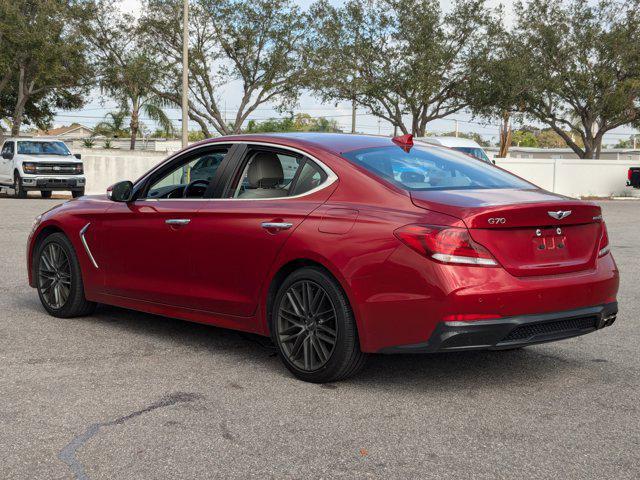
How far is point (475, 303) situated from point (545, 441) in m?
0.86

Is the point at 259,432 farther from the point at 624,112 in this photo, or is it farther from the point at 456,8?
the point at 624,112

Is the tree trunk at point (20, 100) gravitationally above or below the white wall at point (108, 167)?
above

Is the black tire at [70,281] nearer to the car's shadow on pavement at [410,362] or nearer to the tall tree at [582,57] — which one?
the car's shadow on pavement at [410,362]

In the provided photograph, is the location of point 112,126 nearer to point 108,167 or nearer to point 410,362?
point 108,167

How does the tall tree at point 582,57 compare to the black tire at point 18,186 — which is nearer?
the black tire at point 18,186

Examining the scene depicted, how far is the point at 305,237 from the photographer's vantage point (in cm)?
568

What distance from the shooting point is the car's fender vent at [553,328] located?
523 centimetres

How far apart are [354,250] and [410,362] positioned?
129 cm

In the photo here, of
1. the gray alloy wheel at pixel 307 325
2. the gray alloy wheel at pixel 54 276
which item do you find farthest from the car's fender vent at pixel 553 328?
the gray alloy wheel at pixel 54 276

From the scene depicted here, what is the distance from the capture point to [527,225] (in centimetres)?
529

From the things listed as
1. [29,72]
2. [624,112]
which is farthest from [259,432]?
[624,112]

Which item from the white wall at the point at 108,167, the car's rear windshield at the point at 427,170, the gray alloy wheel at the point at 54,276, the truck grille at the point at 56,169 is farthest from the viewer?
the white wall at the point at 108,167

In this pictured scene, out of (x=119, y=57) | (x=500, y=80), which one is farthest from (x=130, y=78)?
(x=500, y=80)

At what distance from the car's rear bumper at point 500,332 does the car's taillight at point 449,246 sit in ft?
1.15
